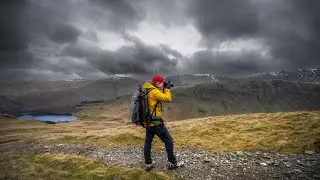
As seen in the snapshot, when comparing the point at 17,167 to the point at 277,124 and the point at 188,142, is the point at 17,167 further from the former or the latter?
the point at 277,124

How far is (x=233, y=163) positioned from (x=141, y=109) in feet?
16.0

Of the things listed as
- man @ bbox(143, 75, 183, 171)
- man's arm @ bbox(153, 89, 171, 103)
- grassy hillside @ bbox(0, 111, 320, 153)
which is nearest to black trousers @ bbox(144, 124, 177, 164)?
man @ bbox(143, 75, 183, 171)

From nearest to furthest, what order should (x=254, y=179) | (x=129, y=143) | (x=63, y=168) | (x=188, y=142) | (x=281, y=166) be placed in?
(x=254, y=179) < (x=281, y=166) < (x=63, y=168) < (x=188, y=142) < (x=129, y=143)

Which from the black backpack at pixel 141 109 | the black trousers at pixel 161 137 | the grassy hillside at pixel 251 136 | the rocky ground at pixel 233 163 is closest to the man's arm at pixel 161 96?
the black backpack at pixel 141 109

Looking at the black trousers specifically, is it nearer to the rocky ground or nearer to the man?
the man

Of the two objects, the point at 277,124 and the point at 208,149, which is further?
the point at 277,124

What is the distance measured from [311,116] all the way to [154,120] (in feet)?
42.7

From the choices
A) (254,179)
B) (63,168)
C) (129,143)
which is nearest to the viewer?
(254,179)

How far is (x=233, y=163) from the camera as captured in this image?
1112 cm

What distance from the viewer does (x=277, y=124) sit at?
1722 cm

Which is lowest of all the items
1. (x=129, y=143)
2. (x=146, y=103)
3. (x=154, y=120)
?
(x=129, y=143)

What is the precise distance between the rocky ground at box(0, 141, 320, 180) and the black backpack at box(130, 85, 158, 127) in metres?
2.42

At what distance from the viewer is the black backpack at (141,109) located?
10539mm

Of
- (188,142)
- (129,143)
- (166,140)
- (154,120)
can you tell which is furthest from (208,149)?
(129,143)
